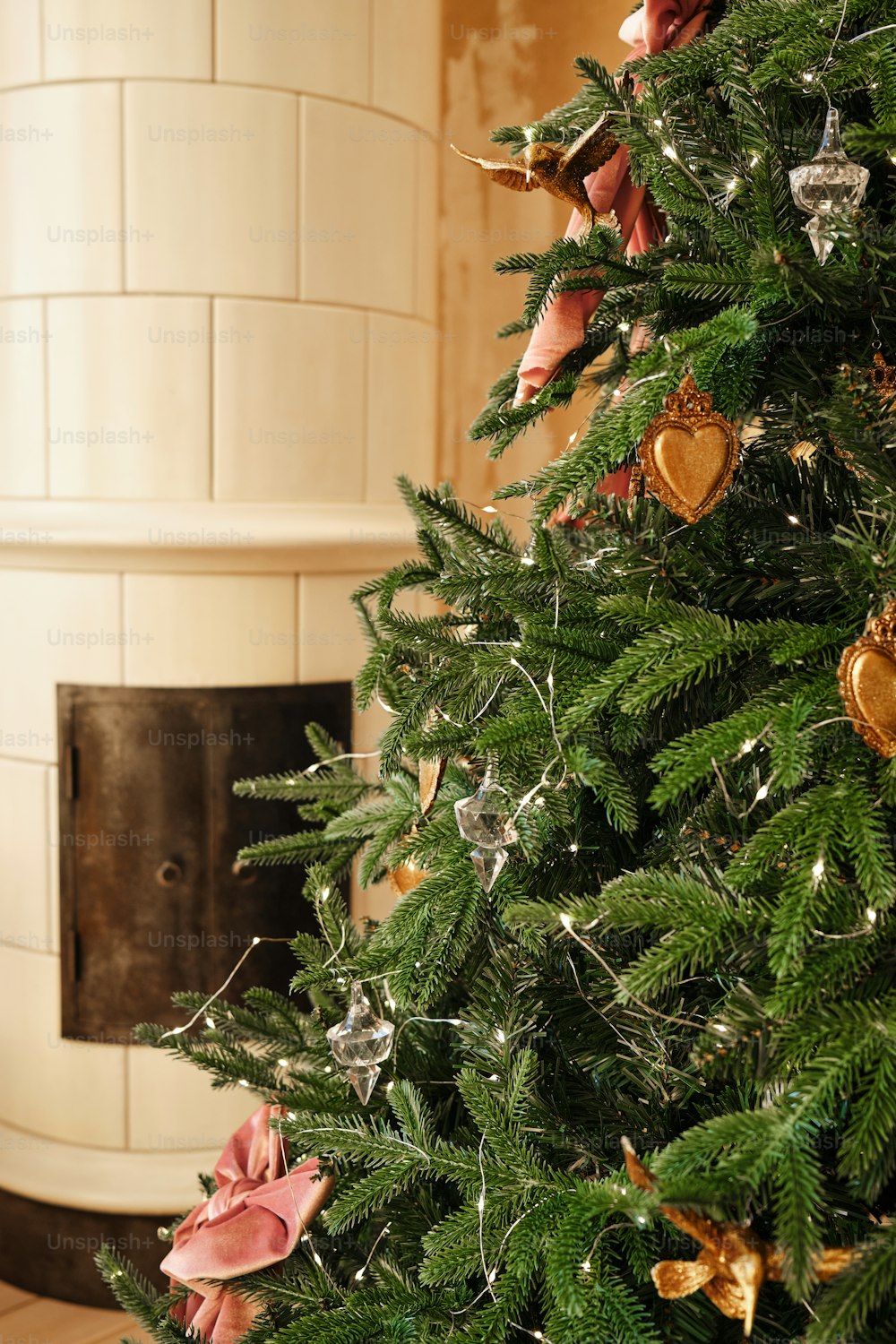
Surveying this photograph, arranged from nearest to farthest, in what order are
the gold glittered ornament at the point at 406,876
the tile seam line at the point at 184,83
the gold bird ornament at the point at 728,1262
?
the gold bird ornament at the point at 728,1262 → the gold glittered ornament at the point at 406,876 → the tile seam line at the point at 184,83

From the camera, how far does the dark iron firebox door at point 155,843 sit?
5.97 feet

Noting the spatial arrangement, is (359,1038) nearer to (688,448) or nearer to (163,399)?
(688,448)

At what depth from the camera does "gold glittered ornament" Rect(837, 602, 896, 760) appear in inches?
21.1

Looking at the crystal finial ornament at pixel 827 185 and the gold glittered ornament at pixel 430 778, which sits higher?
the crystal finial ornament at pixel 827 185

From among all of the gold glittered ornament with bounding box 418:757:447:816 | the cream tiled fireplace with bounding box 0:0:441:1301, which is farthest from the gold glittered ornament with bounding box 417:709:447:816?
the cream tiled fireplace with bounding box 0:0:441:1301

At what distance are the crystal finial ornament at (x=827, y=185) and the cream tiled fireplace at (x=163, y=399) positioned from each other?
1.28 metres

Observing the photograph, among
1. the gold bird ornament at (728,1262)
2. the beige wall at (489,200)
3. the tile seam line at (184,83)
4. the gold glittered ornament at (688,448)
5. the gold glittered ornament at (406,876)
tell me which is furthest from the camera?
the beige wall at (489,200)

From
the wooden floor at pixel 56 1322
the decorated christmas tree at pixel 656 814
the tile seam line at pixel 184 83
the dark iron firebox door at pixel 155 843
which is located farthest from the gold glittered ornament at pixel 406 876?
the tile seam line at pixel 184 83

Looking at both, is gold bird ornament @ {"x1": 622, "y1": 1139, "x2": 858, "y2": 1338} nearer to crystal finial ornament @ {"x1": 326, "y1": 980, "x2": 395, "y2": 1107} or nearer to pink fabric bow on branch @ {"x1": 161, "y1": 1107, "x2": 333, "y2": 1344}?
crystal finial ornament @ {"x1": 326, "y1": 980, "x2": 395, "y2": 1107}

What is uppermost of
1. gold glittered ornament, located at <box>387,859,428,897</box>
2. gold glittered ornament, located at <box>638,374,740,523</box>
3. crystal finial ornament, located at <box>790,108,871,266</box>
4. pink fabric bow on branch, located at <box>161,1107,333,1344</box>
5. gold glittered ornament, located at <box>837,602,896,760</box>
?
crystal finial ornament, located at <box>790,108,871,266</box>

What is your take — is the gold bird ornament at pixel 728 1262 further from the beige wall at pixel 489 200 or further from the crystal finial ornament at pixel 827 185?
the beige wall at pixel 489 200

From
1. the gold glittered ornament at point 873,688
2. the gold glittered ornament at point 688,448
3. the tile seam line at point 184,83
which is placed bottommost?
the gold glittered ornament at point 873,688

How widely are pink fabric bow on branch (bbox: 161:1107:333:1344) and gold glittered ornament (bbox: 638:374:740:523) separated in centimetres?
56

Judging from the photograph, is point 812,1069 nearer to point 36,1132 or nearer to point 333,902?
point 333,902
